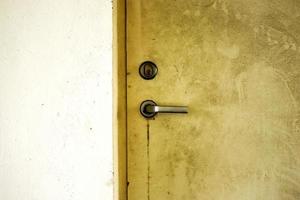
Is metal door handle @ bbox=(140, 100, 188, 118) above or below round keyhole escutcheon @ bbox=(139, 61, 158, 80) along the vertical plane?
below

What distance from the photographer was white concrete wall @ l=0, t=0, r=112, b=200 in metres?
1.09

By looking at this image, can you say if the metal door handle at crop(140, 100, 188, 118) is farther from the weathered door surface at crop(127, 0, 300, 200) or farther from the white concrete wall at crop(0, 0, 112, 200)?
the white concrete wall at crop(0, 0, 112, 200)

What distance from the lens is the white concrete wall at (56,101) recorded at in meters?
1.09

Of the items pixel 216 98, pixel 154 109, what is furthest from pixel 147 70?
pixel 216 98

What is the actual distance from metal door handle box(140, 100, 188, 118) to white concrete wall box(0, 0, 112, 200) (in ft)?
0.40

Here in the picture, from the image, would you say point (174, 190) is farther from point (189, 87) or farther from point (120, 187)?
point (189, 87)

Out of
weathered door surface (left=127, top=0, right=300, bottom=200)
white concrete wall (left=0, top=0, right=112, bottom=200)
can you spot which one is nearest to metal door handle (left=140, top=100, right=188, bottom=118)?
weathered door surface (left=127, top=0, right=300, bottom=200)

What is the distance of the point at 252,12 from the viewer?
3.94 ft

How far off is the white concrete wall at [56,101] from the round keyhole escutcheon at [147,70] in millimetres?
111

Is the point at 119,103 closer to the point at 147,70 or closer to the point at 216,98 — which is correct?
the point at 147,70

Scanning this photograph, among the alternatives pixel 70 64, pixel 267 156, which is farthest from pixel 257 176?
pixel 70 64

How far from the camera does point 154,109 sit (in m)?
1.12

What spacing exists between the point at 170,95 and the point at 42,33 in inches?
18.8

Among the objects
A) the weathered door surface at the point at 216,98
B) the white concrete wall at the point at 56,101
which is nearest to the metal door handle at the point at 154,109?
the weathered door surface at the point at 216,98
